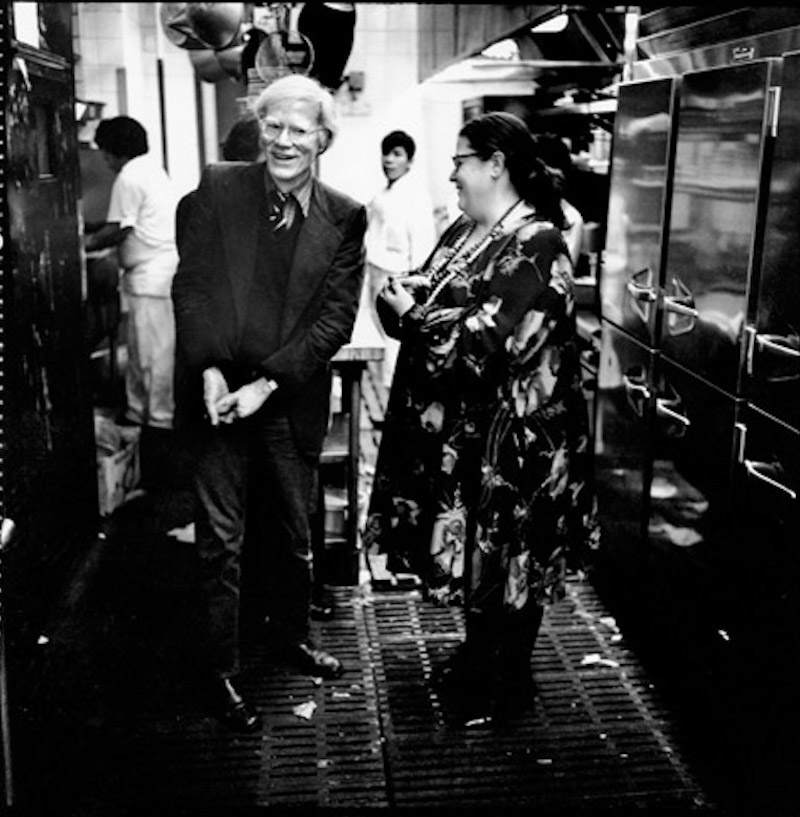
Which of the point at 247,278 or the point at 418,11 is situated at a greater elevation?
the point at 418,11

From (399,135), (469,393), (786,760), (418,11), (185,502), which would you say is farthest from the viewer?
(418,11)

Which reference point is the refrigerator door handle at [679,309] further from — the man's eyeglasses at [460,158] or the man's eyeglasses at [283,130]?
the man's eyeglasses at [283,130]

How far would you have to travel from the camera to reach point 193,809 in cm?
280

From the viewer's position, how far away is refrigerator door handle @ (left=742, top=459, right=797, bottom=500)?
2.69 metres

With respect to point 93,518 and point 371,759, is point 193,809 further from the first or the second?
point 93,518

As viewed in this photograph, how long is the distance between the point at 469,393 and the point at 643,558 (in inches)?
45.8

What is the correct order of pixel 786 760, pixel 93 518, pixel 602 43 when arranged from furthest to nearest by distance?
pixel 602 43 < pixel 93 518 < pixel 786 760

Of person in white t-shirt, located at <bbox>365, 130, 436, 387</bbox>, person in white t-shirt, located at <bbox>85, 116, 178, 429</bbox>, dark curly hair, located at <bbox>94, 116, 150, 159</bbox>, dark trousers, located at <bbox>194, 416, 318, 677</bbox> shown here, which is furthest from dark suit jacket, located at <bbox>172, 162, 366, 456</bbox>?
person in white t-shirt, located at <bbox>365, 130, 436, 387</bbox>

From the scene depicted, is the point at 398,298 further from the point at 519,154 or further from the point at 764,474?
the point at 764,474

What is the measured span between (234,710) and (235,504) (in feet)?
2.09

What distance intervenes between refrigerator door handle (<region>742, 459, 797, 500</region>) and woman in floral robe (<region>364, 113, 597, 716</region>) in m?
0.48

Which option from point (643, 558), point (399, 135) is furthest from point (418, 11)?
point (643, 558)

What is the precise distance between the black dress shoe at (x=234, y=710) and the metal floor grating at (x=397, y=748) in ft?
0.11

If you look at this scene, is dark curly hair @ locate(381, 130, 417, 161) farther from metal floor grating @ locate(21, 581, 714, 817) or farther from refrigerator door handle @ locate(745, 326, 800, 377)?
refrigerator door handle @ locate(745, 326, 800, 377)
